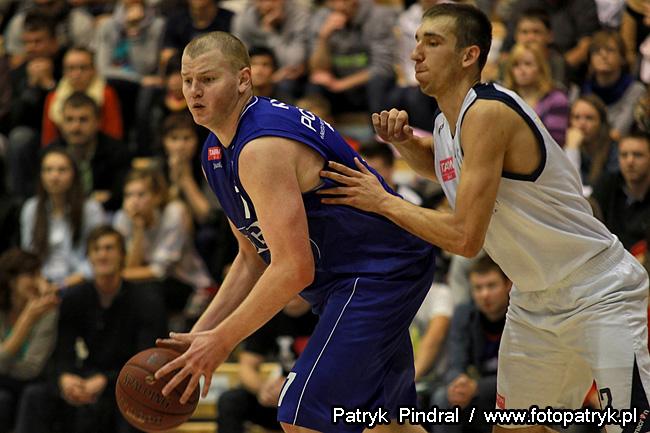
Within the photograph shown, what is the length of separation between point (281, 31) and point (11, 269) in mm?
3420

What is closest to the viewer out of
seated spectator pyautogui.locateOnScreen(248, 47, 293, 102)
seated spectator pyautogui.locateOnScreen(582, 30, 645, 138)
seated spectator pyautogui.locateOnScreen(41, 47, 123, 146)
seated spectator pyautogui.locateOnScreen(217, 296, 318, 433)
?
seated spectator pyautogui.locateOnScreen(217, 296, 318, 433)

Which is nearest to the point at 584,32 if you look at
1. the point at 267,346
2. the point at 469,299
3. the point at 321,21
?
the point at 321,21

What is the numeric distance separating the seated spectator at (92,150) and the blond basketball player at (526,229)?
16.7ft

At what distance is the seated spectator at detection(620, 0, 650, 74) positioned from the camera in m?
A: 9.49

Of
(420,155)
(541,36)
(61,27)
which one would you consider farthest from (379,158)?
(61,27)

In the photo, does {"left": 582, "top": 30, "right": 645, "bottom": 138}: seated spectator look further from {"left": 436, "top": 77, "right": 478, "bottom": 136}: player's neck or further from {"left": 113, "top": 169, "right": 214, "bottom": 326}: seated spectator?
{"left": 436, "top": 77, "right": 478, "bottom": 136}: player's neck

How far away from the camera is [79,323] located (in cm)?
804

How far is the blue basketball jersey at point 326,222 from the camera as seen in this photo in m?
4.59

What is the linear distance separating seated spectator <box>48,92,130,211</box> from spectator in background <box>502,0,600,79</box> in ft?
10.9

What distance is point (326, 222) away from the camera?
4.64 meters

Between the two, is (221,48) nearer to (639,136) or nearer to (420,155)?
(420,155)

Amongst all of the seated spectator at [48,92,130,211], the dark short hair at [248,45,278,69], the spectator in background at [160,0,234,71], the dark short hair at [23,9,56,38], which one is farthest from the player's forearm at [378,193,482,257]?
the dark short hair at [23,9,56,38]

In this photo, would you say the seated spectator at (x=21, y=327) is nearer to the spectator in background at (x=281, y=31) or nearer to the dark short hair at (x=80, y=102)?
the dark short hair at (x=80, y=102)

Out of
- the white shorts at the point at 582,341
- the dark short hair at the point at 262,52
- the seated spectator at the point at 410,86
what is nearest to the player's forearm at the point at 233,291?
the white shorts at the point at 582,341
